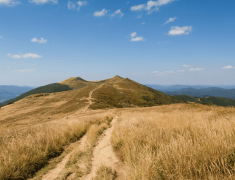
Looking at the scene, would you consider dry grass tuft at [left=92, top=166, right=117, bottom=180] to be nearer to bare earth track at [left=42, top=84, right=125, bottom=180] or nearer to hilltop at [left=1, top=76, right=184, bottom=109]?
bare earth track at [left=42, top=84, right=125, bottom=180]

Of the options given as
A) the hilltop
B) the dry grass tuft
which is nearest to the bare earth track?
the dry grass tuft

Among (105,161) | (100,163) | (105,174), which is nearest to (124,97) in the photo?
(105,161)

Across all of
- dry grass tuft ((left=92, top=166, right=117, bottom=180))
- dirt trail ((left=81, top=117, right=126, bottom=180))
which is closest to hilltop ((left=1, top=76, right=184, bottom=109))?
dirt trail ((left=81, top=117, right=126, bottom=180))

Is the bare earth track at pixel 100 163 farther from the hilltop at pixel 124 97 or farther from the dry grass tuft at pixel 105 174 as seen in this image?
the hilltop at pixel 124 97

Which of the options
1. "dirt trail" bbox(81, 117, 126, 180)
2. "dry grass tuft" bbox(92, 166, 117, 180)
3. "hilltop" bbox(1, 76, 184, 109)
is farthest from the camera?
"hilltop" bbox(1, 76, 184, 109)

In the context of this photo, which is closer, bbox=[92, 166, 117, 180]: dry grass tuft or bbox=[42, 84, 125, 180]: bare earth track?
bbox=[92, 166, 117, 180]: dry grass tuft

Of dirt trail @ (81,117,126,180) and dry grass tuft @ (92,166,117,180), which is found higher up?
dry grass tuft @ (92,166,117,180)

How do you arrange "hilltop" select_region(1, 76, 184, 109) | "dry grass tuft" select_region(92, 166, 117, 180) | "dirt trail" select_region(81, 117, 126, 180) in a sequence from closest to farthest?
"dry grass tuft" select_region(92, 166, 117, 180) < "dirt trail" select_region(81, 117, 126, 180) < "hilltop" select_region(1, 76, 184, 109)

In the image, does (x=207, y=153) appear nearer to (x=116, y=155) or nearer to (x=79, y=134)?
(x=116, y=155)

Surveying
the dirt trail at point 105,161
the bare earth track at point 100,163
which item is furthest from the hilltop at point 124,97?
the bare earth track at point 100,163

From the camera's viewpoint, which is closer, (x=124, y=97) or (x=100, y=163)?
(x=100, y=163)

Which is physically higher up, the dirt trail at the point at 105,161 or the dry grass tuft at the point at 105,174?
the dry grass tuft at the point at 105,174

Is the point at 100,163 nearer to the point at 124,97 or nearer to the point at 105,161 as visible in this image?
the point at 105,161

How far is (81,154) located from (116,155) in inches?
67.2
